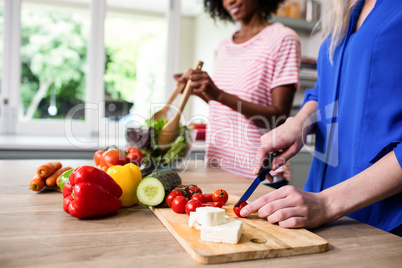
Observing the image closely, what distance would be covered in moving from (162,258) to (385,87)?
69 cm

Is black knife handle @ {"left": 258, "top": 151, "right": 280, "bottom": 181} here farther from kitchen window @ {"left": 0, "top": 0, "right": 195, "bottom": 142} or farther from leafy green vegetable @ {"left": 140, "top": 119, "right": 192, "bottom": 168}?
kitchen window @ {"left": 0, "top": 0, "right": 195, "bottom": 142}

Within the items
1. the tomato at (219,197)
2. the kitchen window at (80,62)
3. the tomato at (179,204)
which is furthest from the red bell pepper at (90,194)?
the kitchen window at (80,62)

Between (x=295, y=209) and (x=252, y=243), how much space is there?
0.51 ft

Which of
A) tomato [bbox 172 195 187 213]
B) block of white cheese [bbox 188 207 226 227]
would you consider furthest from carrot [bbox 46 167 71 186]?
block of white cheese [bbox 188 207 226 227]

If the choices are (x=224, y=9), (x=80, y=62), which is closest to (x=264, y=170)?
(x=224, y=9)

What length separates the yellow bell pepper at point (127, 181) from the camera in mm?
967

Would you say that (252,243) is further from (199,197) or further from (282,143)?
(282,143)

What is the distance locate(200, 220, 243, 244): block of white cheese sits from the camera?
0.68 m

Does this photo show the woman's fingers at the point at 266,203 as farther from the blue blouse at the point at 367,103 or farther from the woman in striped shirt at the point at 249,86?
the woman in striped shirt at the point at 249,86

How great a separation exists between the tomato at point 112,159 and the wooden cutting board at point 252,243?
54 centimetres

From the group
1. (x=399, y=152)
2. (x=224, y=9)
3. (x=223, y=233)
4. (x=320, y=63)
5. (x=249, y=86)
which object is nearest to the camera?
(x=223, y=233)

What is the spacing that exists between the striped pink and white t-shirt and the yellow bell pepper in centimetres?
73

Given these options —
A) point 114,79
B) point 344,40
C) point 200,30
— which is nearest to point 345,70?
point 344,40

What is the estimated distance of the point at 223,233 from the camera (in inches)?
27.0
